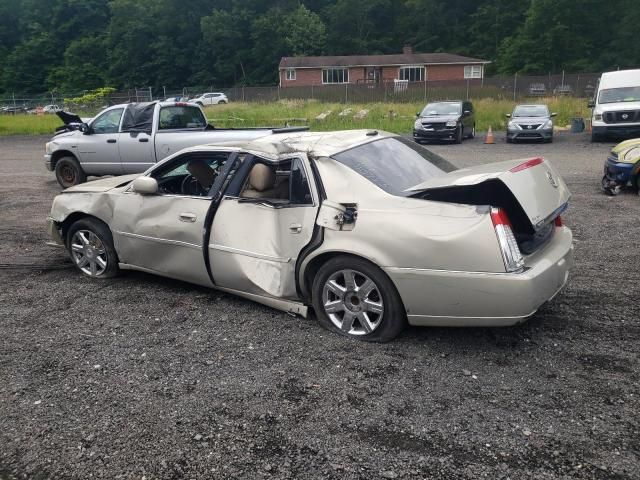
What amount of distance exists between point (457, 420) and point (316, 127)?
2478 centimetres

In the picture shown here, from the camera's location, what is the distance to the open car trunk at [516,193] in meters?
3.86

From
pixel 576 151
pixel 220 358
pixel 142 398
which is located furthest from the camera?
pixel 576 151

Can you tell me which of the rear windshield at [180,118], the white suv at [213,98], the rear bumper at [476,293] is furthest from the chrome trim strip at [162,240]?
the white suv at [213,98]

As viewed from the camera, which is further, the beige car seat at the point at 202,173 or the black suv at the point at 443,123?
the black suv at the point at 443,123

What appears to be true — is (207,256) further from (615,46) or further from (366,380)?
(615,46)

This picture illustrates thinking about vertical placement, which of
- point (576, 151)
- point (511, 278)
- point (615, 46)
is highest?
point (615, 46)

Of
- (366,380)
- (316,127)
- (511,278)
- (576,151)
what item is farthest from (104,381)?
(316,127)

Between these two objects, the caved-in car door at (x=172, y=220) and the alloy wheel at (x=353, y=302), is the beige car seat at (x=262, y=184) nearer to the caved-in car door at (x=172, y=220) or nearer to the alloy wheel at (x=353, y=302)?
the caved-in car door at (x=172, y=220)

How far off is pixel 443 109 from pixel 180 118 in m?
13.5

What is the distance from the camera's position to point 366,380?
A: 3.72 m

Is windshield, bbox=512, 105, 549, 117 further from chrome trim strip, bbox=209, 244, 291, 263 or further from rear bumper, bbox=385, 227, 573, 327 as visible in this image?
chrome trim strip, bbox=209, 244, 291, 263

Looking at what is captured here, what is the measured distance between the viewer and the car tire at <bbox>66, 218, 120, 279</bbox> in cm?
570

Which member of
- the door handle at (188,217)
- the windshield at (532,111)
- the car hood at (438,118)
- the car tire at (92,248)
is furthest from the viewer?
the windshield at (532,111)

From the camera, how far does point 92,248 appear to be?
5.81 m
